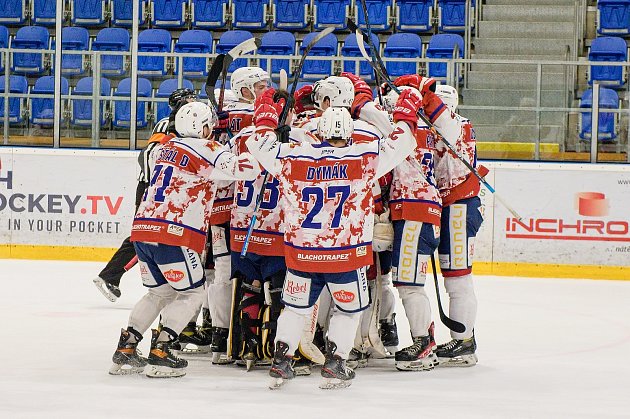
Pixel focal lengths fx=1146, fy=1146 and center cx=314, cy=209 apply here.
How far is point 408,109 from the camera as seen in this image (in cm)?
491

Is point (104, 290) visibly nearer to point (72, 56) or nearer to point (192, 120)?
point (192, 120)

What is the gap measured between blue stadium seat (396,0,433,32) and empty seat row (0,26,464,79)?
41 cm

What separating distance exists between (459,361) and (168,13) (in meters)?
7.39

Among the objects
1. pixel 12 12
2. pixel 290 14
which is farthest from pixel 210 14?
pixel 12 12

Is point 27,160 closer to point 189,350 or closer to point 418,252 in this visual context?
point 189,350

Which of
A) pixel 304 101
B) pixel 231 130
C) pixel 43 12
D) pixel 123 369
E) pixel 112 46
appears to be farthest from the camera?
pixel 43 12

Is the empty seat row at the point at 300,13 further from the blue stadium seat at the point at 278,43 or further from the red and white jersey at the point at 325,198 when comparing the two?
the red and white jersey at the point at 325,198

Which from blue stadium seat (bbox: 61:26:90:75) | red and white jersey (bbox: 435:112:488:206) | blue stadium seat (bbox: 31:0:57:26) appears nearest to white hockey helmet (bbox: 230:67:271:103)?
red and white jersey (bbox: 435:112:488:206)

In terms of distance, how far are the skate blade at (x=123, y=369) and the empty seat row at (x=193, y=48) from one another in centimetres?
430

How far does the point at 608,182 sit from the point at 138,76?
3.72m

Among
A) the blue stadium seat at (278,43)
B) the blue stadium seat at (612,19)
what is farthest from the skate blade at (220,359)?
the blue stadium seat at (612,19)

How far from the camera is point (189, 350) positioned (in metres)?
5.77

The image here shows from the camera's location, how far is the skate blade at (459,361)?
5465mm

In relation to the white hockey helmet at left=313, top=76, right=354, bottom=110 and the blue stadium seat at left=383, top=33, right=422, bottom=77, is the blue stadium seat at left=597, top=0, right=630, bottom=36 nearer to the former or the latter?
the blue stadium seat at left=383, top=33, right=422, bottom=77
